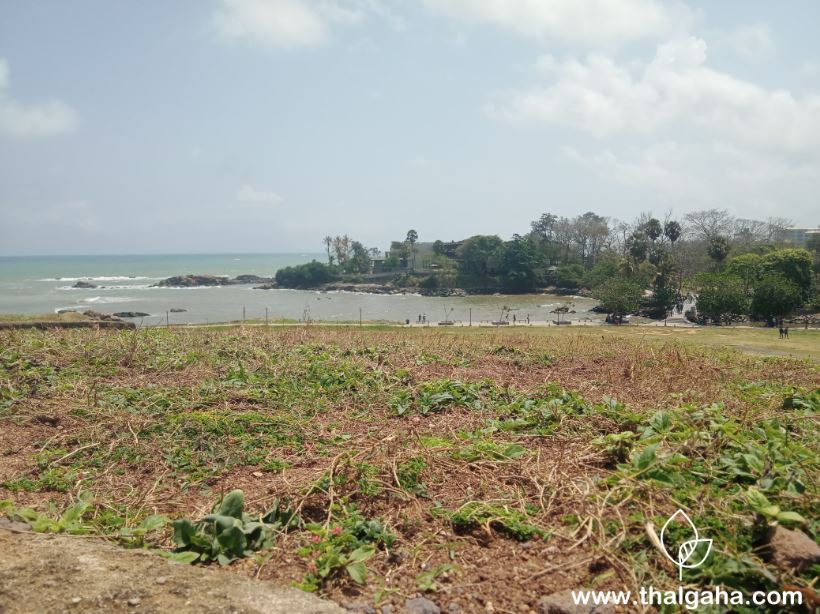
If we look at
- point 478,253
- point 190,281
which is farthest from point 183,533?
point 190,281

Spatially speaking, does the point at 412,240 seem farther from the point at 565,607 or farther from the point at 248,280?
the point at 565,607

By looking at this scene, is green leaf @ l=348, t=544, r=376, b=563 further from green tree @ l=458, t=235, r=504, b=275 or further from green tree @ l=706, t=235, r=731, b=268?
green tree @ l=458, t=235, r=504, b=275

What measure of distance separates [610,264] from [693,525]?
69570 millimetres

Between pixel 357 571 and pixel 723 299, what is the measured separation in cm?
4791

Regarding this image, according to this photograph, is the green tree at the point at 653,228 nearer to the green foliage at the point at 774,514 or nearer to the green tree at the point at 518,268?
the green tree at the point at 518,268

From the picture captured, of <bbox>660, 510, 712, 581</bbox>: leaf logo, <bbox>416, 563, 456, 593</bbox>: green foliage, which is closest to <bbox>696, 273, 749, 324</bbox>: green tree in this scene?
<bbox>660, 510, 712, 581</bbox>: leaf logo

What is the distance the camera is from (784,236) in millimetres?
84062

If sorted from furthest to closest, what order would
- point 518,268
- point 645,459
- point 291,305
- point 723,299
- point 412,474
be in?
1. point 518,268
2. point 291,305
3. point 723,299
4. point 412,474
5. point 645,459

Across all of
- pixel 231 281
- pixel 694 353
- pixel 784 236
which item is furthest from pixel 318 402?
pixel 231 281

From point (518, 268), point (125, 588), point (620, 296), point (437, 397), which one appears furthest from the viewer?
point (518, 268)

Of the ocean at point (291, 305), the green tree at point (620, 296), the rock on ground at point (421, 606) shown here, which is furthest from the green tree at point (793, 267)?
the rock on ground at point (421, 606)

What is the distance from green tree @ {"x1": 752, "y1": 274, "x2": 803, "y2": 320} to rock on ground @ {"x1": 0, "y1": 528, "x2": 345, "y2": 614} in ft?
154

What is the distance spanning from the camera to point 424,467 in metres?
4.76

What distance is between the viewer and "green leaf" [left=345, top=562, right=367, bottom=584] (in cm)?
325
